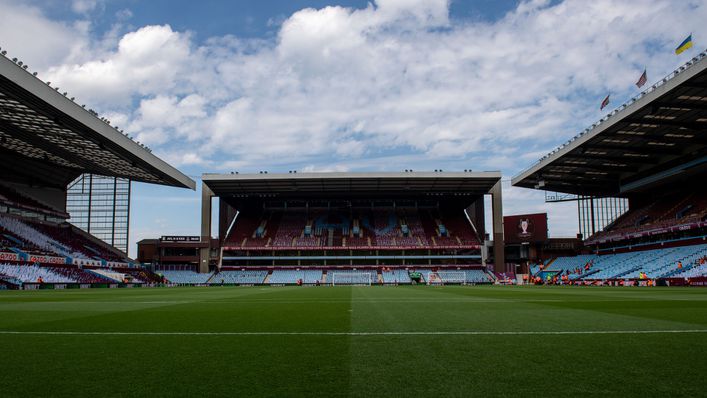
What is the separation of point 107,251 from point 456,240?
156ft

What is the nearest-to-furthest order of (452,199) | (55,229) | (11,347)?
(11,347) → (55,229) → (452,199)

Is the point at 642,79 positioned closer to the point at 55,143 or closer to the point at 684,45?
the point at 684,45

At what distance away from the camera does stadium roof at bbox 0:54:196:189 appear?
32.3 metres

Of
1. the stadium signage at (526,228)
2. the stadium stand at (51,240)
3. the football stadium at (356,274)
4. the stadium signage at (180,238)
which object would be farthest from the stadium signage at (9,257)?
the stadium signage at (526,228)

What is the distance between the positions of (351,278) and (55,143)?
3980 cm

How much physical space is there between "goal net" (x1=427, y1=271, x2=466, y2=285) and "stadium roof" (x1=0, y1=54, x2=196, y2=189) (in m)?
33.2

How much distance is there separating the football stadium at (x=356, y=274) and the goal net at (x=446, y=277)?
15.1 inches

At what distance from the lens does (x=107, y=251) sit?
64.5 m

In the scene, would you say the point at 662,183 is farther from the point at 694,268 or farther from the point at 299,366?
the point at 299,366

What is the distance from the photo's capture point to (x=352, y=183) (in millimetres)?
71688

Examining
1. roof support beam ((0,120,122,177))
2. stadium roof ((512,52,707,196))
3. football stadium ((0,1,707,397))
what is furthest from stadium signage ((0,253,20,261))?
stadium roof ((512,52,707,196))

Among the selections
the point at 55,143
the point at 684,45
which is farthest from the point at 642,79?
the point at 55,143

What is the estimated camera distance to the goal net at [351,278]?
70.2m

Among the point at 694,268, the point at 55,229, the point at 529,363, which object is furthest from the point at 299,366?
the point at 55,229
